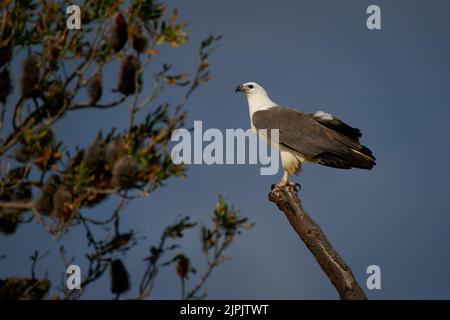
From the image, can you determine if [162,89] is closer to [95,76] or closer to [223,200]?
[95,76]

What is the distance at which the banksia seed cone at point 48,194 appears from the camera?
8797 millimetres

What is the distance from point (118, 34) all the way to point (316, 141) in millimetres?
3666

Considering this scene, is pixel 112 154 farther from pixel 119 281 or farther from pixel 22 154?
pixel 119 281

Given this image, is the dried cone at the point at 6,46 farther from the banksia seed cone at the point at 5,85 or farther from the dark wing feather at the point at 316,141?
the dark wing feather at the point at 316,141

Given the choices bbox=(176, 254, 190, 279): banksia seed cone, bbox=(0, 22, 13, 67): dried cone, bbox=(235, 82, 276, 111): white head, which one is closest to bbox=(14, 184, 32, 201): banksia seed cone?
bbox=(0, 22, 13, 67): dried cone

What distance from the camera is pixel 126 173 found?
8.33m

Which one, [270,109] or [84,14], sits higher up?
[84,14]

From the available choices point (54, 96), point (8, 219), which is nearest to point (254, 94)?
point (54, 96)

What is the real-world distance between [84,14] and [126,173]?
3.14 m

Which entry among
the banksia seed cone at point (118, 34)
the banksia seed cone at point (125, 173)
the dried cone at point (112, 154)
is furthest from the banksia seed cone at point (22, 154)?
the banksia seed cone at point (118, 34)

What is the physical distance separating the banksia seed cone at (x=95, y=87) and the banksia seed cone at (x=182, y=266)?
2.84 metres

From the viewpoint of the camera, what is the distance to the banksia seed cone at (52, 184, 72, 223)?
28.0 feet
